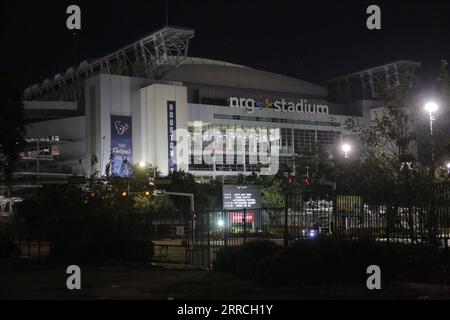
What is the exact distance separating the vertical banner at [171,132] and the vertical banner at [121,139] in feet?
17.8

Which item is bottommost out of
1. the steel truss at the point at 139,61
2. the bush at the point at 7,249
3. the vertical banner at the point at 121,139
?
the bush at the point at 7,249

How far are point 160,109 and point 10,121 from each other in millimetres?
67023

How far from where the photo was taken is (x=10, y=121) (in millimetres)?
26391

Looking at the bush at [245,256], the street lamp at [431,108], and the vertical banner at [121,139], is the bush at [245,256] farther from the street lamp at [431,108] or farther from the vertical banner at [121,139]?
the vertical banner at [121,139]

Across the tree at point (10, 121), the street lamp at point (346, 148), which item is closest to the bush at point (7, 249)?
the tree at point (10, 121)

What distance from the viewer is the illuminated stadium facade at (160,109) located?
9194 cm

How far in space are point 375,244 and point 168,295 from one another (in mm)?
5909

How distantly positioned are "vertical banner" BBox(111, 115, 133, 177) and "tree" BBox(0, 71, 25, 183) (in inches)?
2395

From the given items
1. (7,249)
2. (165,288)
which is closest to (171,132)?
(7,249)

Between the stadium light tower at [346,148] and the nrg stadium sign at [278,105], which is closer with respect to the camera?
the stadium light tower at [346,148]

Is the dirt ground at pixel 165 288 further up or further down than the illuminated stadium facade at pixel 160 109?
further down

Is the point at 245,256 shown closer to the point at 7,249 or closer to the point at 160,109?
the point at 7,249

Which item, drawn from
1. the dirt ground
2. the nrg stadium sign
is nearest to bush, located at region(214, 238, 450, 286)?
the dirt ground

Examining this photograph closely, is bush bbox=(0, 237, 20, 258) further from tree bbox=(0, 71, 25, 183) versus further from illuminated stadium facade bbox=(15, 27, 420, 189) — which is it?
illuminated stadium facade bbox=(15, 27, 420, 189)
